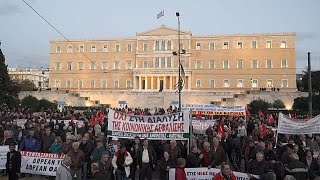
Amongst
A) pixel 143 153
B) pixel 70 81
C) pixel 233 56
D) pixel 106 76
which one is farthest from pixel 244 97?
pixel 143 153

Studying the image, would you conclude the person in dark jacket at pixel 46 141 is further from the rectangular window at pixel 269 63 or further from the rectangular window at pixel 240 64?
the rectangular window at pixel 269 63

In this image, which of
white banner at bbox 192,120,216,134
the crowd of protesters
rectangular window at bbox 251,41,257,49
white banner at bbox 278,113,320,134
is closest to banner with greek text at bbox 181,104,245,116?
white banner at bbox 192,120,216,134

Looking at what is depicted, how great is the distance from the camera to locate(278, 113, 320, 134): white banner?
1320 centimetres

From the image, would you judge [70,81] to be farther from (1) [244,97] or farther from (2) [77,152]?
(2) [77,152]

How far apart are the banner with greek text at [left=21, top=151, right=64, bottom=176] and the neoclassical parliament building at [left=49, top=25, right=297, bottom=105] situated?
58.2 metres

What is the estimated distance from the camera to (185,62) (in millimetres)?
74125

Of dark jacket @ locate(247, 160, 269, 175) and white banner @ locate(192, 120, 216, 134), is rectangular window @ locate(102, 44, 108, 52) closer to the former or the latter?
white banner @ locate(192, 120, 216, 134)

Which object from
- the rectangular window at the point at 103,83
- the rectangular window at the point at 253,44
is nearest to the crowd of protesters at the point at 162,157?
the rectangular window at the point at 253,44

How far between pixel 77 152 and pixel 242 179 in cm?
411

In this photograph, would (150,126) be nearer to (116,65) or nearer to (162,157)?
(162,157)

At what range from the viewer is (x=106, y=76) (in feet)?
252

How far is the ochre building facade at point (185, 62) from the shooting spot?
7069 cm

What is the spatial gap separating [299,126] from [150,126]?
18.2 ft

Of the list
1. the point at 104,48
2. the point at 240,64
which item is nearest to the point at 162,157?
the point at 240,64
